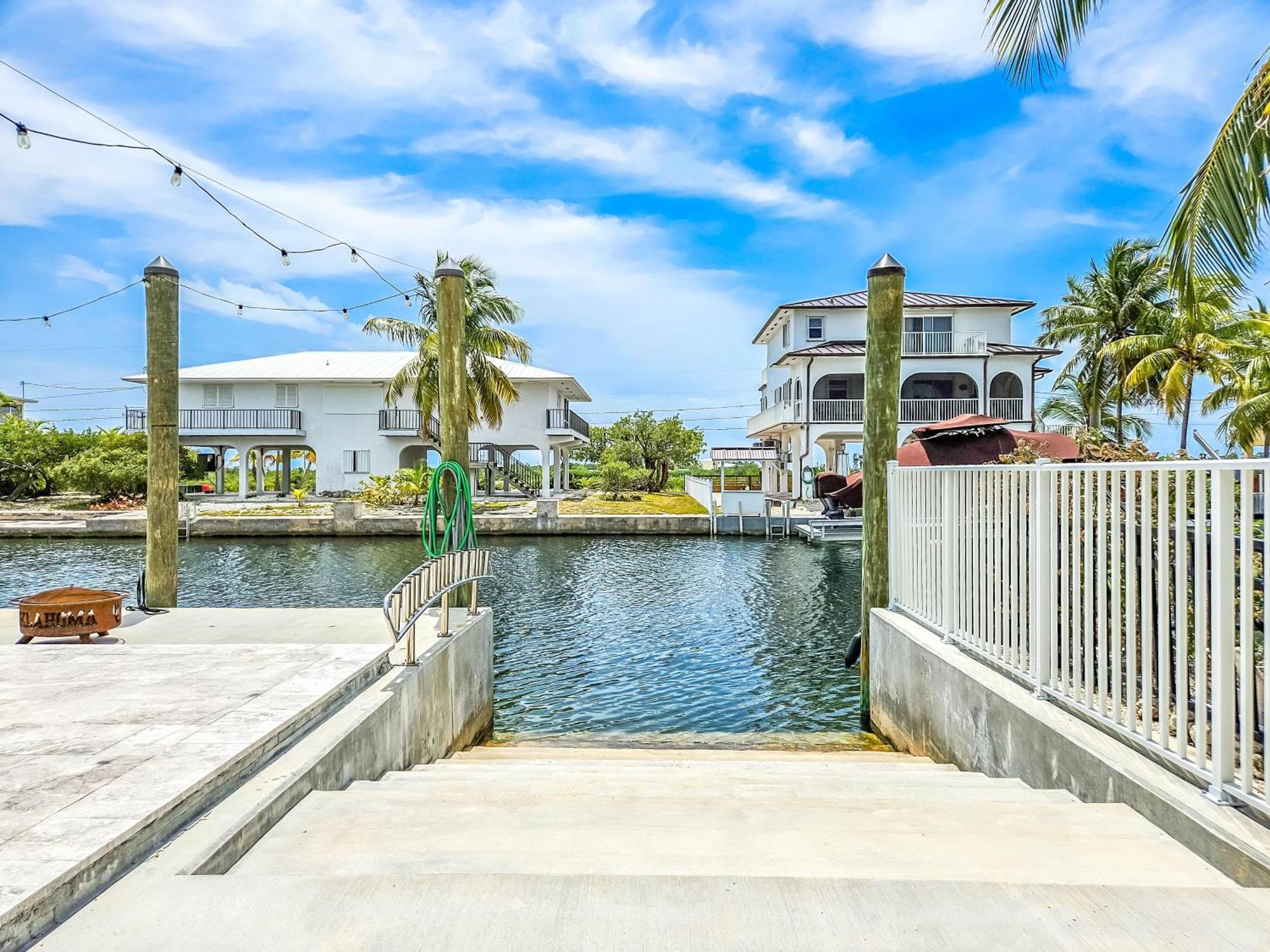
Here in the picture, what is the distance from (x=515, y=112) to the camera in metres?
12.4

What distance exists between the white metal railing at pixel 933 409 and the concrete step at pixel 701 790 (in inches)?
1118

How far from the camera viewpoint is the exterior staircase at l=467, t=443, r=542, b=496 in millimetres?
40375

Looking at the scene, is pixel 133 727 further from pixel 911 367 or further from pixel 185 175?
pixel 911 367

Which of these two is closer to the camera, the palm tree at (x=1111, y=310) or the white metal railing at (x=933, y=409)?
the white metal railing at (x=933, y=409)

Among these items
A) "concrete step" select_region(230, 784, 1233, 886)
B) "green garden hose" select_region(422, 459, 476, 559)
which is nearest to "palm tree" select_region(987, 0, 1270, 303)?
"concrete step" select_region(230, 784, 1233, 886)

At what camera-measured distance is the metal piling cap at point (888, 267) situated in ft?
22.3

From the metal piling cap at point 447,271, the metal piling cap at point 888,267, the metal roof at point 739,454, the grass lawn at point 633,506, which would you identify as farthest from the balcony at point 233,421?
the metal piling cap at point 888,267

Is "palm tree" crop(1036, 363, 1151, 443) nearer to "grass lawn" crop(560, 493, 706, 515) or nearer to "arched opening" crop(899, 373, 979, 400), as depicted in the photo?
"arched opening" crop(899, 373, 979, 400)

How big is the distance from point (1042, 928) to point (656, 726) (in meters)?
5.51

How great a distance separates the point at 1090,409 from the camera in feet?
119

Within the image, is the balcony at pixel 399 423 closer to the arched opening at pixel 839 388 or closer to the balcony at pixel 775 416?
the balcony at pixel 775 416

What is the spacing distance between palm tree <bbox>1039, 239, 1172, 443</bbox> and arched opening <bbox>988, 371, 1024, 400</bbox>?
3.90m

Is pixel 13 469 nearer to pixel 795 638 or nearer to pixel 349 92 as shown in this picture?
pixel 349 92

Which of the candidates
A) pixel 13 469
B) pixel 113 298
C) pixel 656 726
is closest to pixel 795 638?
pixel 656 726
